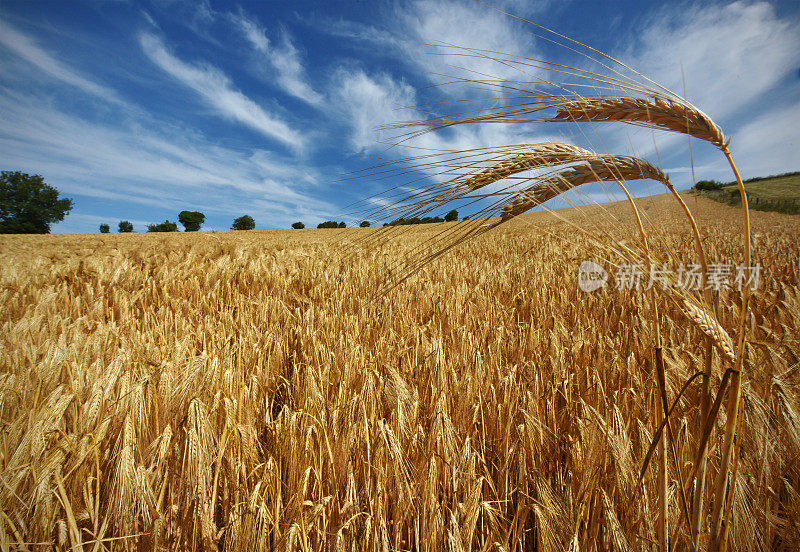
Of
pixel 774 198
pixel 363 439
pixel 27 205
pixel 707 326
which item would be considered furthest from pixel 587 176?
pixel 27 205

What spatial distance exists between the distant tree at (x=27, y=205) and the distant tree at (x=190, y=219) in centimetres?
2642

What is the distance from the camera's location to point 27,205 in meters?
46.0

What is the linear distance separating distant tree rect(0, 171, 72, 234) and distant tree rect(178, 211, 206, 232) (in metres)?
26.4

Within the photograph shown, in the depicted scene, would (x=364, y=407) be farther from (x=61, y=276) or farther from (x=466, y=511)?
(x=61, y=276)

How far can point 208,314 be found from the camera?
241 centimetres

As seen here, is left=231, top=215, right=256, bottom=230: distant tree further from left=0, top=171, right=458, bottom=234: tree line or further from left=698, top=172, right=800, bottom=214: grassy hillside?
left=698, top=172, right=800, bottom=214: grassy hillside

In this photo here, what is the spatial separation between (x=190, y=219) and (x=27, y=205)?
1206 inches

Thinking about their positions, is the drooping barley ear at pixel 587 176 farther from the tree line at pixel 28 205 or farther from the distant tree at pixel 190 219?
the distant tree at pixel 190 219

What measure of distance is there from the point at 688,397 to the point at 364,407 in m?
1.37

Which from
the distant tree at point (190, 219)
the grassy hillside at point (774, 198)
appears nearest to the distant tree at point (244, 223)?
the distant tree at point (190, 219)

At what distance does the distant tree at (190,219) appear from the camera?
3000 inches

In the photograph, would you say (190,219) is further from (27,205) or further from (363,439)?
(363,439)

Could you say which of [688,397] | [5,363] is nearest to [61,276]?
[5,363]

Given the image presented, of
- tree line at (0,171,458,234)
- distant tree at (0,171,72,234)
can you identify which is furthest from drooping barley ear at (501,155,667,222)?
distant tree at (0,171,72,234)
